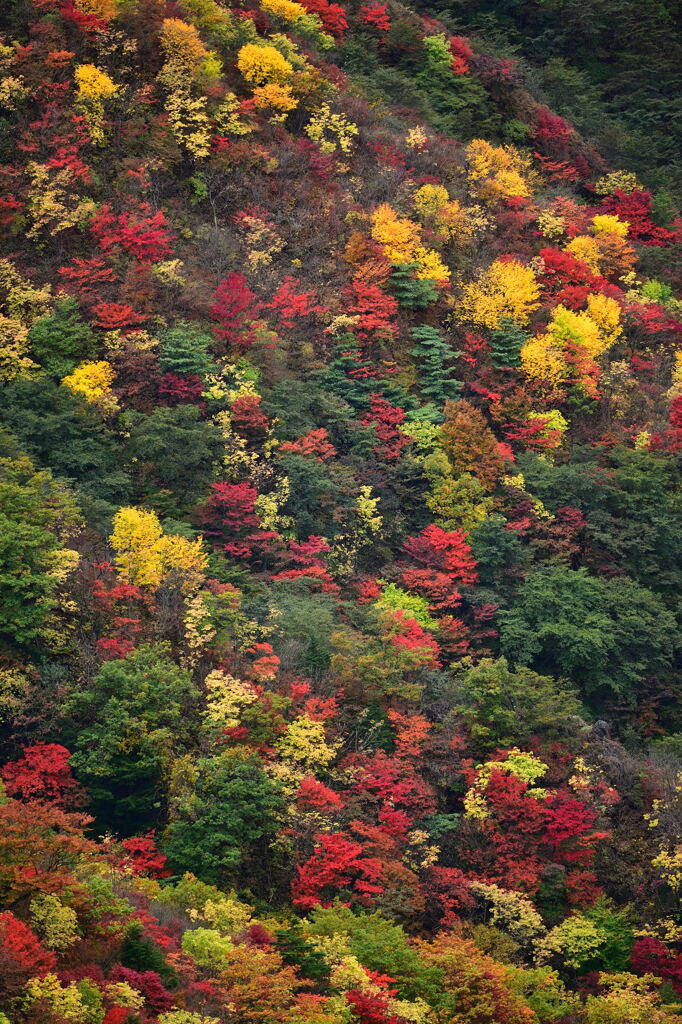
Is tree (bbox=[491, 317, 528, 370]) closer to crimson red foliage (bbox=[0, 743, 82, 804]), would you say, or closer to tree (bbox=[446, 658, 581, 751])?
tree (bbox=[446, 658, 581, 751])

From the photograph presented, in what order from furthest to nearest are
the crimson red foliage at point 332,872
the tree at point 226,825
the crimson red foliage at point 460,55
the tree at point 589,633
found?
the crimson red foliage at point 460,55, the tree at point 589,633, the crimson red foliage at point 332,872, the tree at point 226,825

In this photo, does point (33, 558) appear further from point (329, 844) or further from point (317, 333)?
point (317, 333)

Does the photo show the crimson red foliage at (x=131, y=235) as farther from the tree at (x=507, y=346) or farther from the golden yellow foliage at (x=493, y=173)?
the golden yellow foliage at (x=493, y=173)

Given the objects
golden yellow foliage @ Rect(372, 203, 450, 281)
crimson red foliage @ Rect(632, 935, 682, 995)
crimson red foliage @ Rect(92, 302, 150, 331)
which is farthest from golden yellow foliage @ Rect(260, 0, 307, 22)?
crimson red foliage @ Rect(632, 935, 682, 995)

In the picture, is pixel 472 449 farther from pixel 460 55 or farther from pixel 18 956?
pixel 18 956

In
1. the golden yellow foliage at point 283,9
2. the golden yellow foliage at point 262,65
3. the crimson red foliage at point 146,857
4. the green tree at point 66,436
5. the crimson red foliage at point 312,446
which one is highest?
the golden yellow foliage at point 283,9

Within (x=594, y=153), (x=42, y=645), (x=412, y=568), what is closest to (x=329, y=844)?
(x=42, y=645)

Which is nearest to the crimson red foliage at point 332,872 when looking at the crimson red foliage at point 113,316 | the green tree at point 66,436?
the green tree at point 66,436
